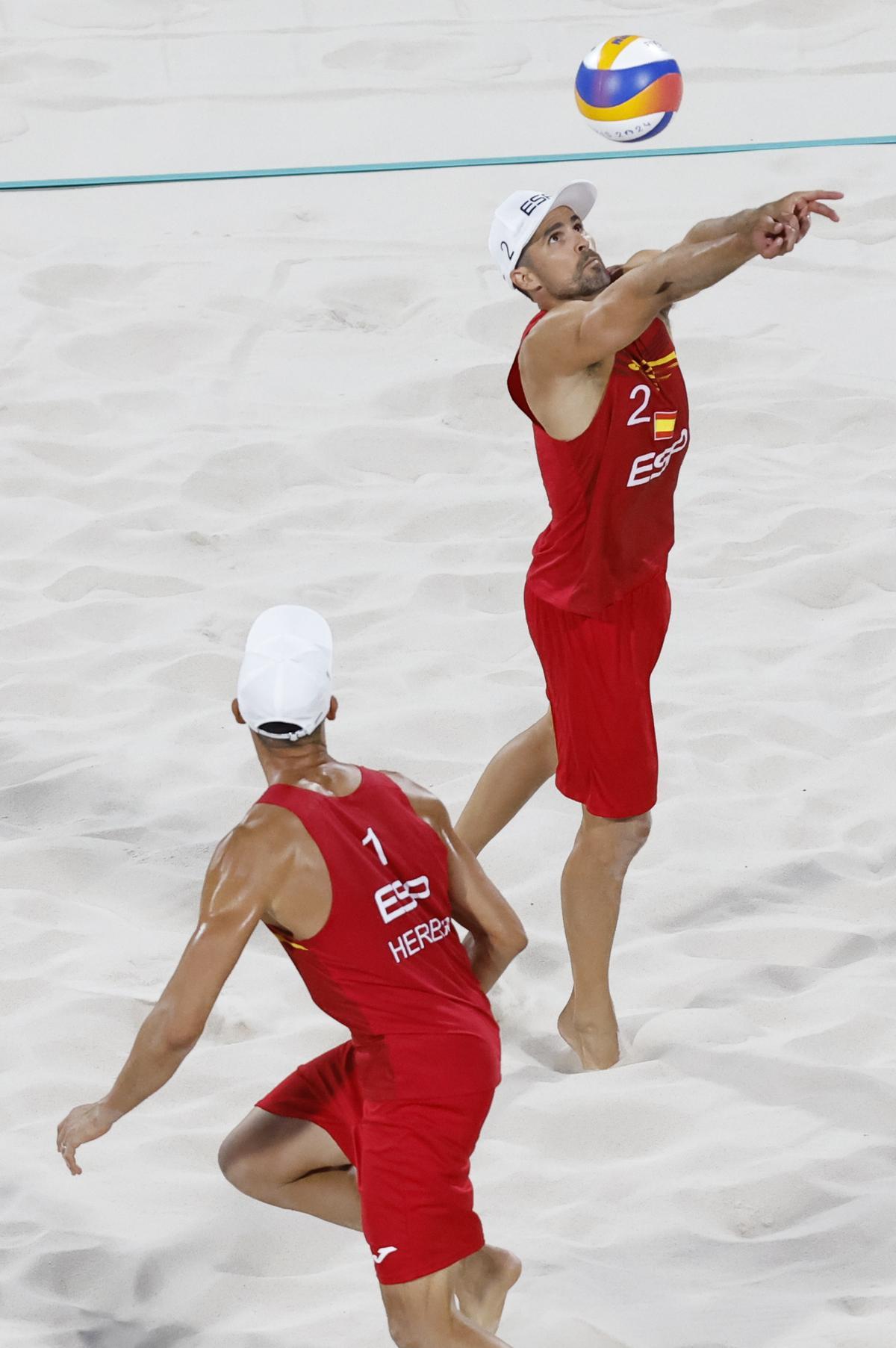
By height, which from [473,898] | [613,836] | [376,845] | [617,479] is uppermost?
[617,479]

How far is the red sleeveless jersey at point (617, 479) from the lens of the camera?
3.40 meters

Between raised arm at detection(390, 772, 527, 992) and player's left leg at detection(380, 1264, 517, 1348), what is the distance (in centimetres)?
50

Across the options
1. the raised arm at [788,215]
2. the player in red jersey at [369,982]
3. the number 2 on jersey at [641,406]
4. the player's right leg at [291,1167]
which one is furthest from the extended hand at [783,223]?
the player's right leg at [291,1167]

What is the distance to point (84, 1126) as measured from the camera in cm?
264

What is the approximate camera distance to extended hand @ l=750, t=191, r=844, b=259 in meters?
2.74

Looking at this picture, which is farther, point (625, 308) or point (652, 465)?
point (652, 465)

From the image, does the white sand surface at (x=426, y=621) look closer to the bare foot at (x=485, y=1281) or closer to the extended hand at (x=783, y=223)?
the bare foot at (x=485, y=1281)

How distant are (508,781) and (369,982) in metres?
1.34

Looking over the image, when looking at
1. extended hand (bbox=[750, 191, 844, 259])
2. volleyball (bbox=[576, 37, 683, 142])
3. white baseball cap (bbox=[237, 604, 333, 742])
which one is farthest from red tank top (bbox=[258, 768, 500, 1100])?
volleyball (bbox=[576, 37, 683, 142])

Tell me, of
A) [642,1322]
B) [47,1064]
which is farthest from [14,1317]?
[642,1322]

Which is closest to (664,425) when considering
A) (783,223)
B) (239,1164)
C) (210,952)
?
(783,223)

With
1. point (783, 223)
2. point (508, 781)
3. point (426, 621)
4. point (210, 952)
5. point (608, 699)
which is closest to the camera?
point (210, 952)

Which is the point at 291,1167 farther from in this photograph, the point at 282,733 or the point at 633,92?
the point at 633,92

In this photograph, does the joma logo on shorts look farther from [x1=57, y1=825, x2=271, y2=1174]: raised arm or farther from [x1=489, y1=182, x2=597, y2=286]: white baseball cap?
[x1=57, y1=825, x2=271, y2=1174]: raised arm
